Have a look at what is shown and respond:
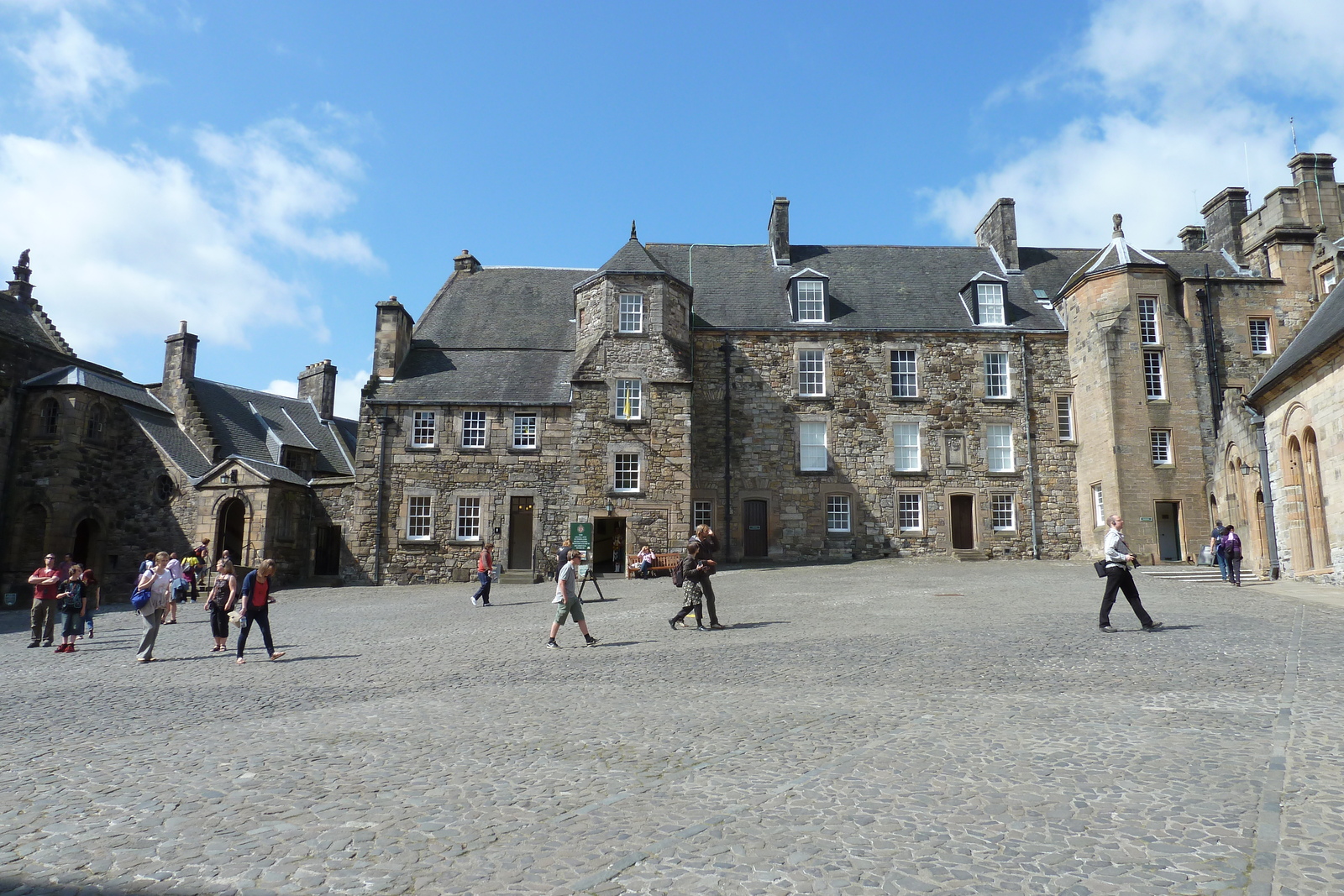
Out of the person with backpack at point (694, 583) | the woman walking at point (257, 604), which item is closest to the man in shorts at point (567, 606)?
the person with backpack at point (694, 583)

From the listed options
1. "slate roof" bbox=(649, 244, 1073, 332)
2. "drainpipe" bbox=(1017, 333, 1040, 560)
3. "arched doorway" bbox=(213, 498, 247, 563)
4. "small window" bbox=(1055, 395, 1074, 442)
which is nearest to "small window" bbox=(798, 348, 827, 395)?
"slate roof" bbox=(649, 244, 1073, 332)

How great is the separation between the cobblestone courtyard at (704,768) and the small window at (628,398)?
53.5ft

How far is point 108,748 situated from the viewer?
24.4ft

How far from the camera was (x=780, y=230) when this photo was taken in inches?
1379

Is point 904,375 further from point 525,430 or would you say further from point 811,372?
point 525,430

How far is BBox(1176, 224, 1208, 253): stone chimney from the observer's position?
3659cm

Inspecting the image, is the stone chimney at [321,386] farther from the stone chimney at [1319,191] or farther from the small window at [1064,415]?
the stone chimney at [1319,191]

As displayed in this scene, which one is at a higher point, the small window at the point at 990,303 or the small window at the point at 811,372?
the small window at the point at 990,303

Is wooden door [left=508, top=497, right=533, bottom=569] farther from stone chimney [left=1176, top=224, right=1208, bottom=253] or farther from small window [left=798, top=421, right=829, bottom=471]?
stone chimney [left=1176, top=224, right=1208, bottom=253]

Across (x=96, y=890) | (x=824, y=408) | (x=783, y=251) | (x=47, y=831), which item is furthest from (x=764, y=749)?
(x=783, y=251)

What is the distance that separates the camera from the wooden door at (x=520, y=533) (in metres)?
29.5

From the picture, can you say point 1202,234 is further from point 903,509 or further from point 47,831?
point 47,831

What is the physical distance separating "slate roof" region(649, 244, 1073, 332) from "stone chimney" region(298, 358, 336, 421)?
68.8ft

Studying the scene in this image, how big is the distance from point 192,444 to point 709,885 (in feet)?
115
